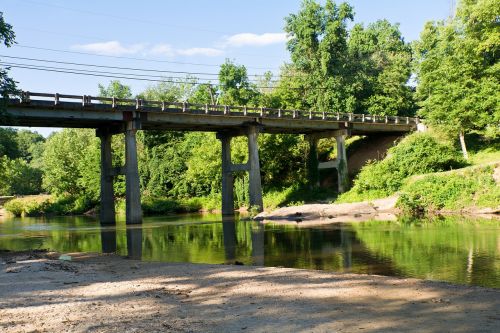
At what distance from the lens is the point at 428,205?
4138 centimetres

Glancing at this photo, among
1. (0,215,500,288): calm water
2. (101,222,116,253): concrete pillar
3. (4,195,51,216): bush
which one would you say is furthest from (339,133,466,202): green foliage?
(4,195,51,216): bush

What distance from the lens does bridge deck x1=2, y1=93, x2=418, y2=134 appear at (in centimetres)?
3850

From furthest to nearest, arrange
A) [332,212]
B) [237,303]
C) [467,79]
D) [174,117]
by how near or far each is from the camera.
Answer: [467,79] < [174,117] < [332,212] < [237,303]

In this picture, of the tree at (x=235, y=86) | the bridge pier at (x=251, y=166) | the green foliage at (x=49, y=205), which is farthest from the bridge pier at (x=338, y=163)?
the green foliage at (x=49, y=205)

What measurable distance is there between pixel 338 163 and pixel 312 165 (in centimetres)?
359

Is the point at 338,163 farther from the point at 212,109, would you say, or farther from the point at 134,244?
the point at 134,244

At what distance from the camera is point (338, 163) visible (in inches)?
2314

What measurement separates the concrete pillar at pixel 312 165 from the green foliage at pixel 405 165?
8.51m

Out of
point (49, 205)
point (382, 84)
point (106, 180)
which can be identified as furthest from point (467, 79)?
point (49, 205)

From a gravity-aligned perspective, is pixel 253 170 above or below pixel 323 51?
below

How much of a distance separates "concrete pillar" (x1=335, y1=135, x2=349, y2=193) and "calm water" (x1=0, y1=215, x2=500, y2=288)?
24611 mm

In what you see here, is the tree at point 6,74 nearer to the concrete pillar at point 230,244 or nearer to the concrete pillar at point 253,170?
the concrete pillar at point 230,244

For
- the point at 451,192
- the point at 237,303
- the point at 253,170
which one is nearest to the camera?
the point at 237,303

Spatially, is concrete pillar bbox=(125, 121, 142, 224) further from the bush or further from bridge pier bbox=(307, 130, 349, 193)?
the bush
